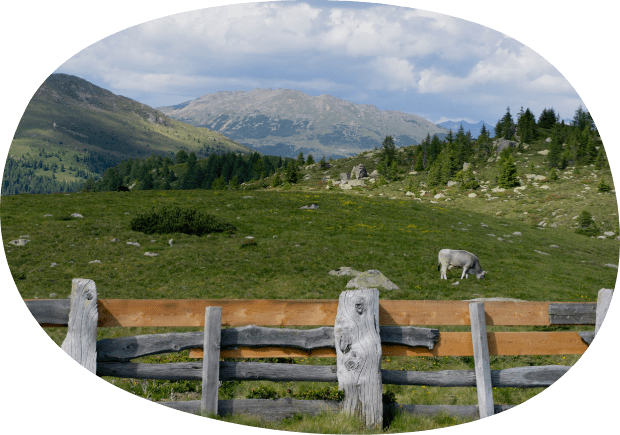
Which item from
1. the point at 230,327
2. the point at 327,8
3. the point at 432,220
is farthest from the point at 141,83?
the point at 432,220

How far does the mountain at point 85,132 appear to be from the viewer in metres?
10.4

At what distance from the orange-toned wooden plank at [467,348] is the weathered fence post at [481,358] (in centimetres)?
19

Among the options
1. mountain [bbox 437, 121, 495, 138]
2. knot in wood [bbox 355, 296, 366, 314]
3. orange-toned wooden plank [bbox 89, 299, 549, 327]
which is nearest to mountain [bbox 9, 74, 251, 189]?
orange-toned wooden plank [bbox 89, 299, 549, 327]

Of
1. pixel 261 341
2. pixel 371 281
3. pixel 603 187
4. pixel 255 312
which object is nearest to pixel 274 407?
pixel 261 341

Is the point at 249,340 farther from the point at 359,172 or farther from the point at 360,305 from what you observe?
the point at 359,172

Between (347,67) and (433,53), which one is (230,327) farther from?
(433,53)

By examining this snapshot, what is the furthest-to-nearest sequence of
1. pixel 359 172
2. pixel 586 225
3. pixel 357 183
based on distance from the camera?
1. pixel 359 172
2. pixel 357 183
3. pixel 586 225

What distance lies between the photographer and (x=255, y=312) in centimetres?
787

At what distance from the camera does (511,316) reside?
27.7ft

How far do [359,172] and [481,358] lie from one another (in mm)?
7373

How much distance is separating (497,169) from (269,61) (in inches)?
324

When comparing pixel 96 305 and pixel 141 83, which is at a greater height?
pixel 141 83

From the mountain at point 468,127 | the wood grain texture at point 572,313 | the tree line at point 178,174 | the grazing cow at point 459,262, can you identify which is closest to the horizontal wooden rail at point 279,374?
the wood grain texture at point 572,313

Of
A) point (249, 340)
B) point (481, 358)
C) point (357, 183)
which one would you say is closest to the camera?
point (249, 340)
